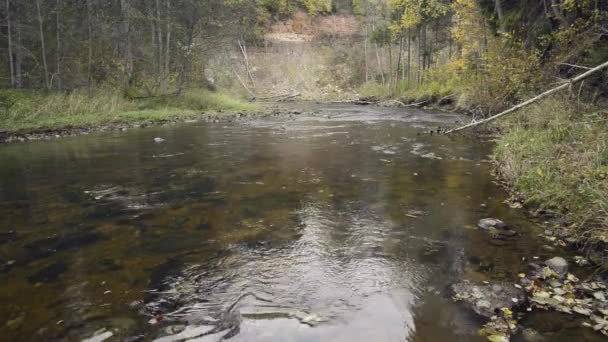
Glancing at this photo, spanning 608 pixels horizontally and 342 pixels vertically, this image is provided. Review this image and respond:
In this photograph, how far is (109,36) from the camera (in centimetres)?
2288

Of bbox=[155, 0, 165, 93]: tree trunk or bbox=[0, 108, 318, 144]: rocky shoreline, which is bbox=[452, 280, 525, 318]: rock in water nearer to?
bbox=[0, 108, 318, 144]: rocky shoreline

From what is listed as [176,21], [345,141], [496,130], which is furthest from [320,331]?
[176,21]

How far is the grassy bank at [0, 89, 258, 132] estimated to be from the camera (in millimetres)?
16375

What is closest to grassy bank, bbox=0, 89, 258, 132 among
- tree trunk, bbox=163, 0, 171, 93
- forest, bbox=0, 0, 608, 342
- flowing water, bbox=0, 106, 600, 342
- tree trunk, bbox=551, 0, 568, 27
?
forest, bbox=0, 0, 608, 342

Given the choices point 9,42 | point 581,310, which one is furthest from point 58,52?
point 581,310

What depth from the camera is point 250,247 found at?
17.9 ft

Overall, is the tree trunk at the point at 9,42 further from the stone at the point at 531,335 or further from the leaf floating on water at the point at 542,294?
the stone at the point at 531,335

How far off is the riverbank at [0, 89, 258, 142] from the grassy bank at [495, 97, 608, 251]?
15.4 meters

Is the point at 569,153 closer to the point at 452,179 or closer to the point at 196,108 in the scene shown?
the point at 452,179

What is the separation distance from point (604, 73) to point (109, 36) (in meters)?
22.6

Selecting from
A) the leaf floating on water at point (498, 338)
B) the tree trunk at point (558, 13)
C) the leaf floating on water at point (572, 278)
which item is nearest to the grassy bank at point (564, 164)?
the leaf floating on water at point (572, 278)

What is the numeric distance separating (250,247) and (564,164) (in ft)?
16.2

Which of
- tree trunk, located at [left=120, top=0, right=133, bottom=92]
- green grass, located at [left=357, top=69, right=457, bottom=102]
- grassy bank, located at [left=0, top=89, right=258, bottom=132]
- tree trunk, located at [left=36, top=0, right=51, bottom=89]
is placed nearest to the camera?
grassy bank, located at [left=0, top=89, right=258, bottom=132]

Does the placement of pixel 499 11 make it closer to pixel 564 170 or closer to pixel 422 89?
pixel 564 170
